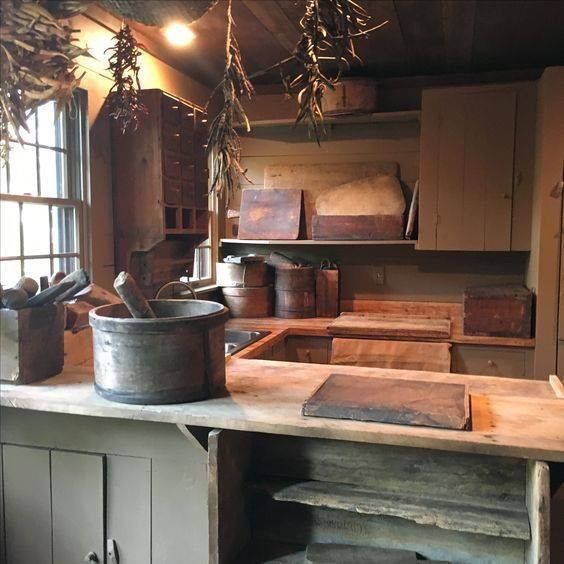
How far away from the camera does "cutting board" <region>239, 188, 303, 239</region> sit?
4.27 meters

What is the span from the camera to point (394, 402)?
1561mm

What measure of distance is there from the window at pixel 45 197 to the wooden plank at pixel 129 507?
97 centimetres

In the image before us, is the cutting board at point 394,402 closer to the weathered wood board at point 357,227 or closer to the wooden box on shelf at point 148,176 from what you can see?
the wooden box on shelf at point 148,176

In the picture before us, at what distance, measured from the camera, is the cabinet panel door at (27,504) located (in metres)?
1.86

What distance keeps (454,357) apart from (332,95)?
1.92m

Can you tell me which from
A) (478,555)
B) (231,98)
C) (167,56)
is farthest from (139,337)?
(167,56)

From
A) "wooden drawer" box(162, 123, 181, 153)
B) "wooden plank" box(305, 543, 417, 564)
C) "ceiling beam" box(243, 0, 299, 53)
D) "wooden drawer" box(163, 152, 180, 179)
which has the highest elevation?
"ceiling beam" box(243, 0, 299, 53)

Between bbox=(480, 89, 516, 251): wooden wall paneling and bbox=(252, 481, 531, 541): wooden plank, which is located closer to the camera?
bbox=(252, 481, 531, 541): wooden plank

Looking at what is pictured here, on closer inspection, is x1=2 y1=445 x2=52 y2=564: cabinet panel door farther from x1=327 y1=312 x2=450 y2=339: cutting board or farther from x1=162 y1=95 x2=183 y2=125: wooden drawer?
x1=327 y1=312 x2=450 y2=339: cutting board

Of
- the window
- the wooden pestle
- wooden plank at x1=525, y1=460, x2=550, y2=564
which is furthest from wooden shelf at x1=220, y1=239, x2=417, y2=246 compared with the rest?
wooden plank at x1=525, y1=460, x2=550, y2=564

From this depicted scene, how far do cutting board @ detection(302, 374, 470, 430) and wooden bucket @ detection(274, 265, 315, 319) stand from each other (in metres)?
2.28

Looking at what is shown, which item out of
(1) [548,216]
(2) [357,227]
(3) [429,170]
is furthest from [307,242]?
(1) [548,216]

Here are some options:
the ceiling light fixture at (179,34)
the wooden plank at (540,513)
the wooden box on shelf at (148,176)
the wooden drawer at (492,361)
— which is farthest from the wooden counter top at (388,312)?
the wooden plank at (540,513)

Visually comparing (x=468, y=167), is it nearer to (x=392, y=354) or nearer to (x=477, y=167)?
(x=477, y=167)
